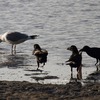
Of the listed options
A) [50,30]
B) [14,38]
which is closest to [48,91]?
[14,38]

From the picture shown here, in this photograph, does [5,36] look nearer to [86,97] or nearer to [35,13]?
[86,97]

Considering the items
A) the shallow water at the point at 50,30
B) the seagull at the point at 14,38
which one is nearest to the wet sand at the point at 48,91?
the shallow water at the point at 50,30

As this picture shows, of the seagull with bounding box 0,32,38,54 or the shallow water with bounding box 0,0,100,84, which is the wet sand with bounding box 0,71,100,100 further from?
the seagull with bounding box 0,32,38,54

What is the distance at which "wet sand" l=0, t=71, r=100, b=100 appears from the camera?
403 inches

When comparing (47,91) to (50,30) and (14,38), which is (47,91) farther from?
(50,30)

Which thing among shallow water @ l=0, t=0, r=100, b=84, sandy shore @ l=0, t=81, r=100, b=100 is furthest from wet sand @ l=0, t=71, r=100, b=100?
shallow water @ l=0, t=0, r=100, b=84

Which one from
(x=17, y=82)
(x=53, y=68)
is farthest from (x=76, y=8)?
(x=17, y=82)

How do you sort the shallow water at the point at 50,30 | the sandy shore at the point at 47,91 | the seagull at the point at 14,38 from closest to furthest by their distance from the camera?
the sandy shore at the point at 47,91 → the shallow water at the point at 50,30 → the seagull at the point at 14,38

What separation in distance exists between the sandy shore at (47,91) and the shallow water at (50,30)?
90cm

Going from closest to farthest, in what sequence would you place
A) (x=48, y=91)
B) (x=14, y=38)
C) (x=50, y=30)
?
(x=48, y=91)
(x=14, y=38)
(x=50, y=30)

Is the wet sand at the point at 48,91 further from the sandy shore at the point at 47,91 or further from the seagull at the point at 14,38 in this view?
the seagull at the point at 14,38

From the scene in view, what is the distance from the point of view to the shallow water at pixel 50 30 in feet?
45.6

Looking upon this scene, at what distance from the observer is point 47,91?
35.6ft

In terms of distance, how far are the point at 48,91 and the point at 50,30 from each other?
37.1 ft
